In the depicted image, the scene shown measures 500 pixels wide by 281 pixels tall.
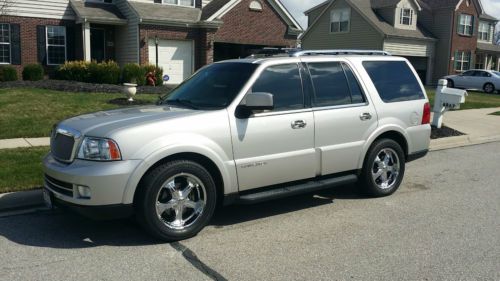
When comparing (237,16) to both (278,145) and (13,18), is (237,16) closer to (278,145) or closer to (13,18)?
(13,18)

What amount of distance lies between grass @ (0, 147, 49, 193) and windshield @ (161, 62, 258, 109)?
7.03 ft

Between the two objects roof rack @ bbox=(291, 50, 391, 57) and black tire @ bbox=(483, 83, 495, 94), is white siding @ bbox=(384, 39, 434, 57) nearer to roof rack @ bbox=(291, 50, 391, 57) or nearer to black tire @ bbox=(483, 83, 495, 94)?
black tire @ bbox=(483, 83, 495, 94)

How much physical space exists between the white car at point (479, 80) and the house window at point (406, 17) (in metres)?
6.01

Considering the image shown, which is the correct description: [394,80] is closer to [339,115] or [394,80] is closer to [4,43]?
[339,115]

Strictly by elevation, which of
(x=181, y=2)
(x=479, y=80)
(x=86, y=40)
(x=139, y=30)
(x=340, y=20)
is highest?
(x=340, y=20)

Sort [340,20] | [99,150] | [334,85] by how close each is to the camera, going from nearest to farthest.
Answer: [99,150], [334,85], [340,20]

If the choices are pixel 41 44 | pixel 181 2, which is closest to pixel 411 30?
pixel 181 2

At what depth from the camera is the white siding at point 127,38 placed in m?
22.4

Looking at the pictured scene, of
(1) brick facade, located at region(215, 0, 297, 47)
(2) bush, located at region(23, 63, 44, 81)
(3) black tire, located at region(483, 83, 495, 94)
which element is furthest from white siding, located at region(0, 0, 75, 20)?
(3) black tire, located at region(483, 83, 495, 94)

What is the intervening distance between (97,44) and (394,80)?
19038 millimetres

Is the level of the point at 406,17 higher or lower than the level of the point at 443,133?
higher

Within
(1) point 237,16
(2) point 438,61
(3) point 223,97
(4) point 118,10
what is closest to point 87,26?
(4) point 118,10

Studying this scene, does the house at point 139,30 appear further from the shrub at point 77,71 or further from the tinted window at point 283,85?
the tinted window at point 283,85

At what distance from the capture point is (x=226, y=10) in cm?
2438
